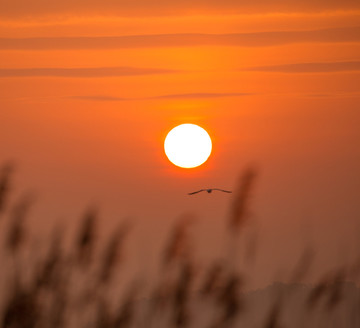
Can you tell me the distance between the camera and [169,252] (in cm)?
590

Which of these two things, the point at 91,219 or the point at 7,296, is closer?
the point at 7,296

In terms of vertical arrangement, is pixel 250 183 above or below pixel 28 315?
above

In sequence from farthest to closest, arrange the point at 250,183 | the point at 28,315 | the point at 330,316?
the point at 330,316, the point at 250,183, the point at 28,315

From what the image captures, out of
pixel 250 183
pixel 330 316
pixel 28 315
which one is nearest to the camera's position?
pixel 28 315

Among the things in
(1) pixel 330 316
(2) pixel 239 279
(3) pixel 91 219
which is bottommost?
(1) pixel 330 316

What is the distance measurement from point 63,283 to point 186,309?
3.31 feet

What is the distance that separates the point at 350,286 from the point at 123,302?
2.02 metres

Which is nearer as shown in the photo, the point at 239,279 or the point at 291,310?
the point at 239,279

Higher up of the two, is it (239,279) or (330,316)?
(239,279)

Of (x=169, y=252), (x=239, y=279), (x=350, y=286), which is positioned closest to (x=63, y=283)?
(x=169, y=252)

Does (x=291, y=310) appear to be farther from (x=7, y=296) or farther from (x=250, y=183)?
(x=7, y=296)

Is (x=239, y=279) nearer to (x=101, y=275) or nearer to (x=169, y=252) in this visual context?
(x=169, y=252)

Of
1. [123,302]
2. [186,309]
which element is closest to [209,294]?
[186,309]

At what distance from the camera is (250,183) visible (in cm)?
603
